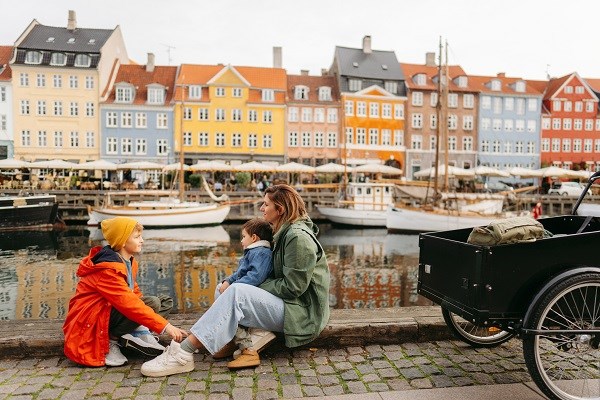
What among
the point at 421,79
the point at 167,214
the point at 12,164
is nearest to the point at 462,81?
the point at 421,79

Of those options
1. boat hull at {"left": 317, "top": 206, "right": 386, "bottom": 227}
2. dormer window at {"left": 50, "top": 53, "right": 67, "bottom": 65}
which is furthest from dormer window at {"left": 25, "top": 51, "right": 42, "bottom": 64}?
boat hull at {"left": 317, "top": 206, "right": 386, "bottom": 227}

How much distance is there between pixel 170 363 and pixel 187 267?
13.2 metres

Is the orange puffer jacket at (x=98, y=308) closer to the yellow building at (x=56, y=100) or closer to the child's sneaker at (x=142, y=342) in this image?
the child's sneaker at (x=142, y=342)

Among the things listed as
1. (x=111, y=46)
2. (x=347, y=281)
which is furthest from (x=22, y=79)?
(x=347, y=281)

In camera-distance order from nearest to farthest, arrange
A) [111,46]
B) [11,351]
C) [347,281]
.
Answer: [11,351], [347,281], [111,46]

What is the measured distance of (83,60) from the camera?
47.3 meters

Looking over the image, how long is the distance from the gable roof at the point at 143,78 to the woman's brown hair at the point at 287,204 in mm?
46513

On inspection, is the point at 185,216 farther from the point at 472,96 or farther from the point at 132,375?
the point at 472,96

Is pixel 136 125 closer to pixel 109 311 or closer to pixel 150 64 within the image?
pixel 150 64

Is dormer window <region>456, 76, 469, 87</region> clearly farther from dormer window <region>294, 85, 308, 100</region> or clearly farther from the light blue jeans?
the light blue jeans

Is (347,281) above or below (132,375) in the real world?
below

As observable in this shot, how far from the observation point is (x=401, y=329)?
4.58 m

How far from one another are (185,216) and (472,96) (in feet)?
123

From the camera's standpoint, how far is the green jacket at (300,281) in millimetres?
3848
